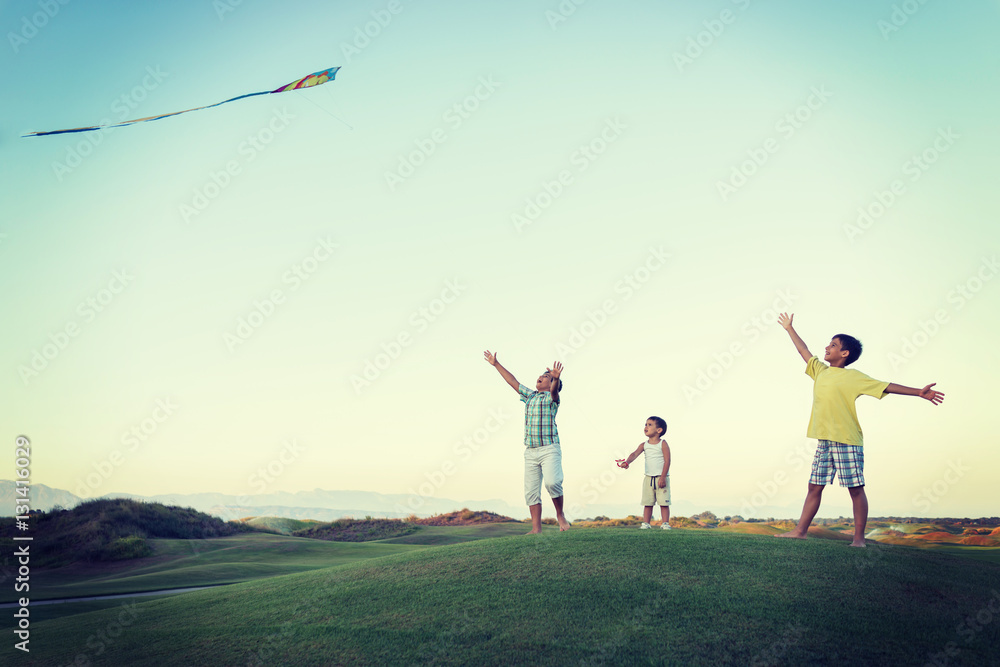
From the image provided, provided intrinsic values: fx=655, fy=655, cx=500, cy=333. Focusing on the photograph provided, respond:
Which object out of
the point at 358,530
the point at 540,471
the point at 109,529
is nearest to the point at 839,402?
the point at 540,471

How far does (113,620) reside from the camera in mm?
11367

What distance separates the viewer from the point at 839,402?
35.8 feet

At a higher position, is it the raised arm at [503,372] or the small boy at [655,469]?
the raised arm at [503,372]

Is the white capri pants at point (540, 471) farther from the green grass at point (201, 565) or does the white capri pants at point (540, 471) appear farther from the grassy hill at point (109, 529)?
the grassy hill at point (109, 529)

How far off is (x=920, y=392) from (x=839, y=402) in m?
1.24

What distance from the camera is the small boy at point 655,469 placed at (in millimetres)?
14055

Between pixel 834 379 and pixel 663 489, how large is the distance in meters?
4.56

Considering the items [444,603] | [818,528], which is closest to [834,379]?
[818,528]

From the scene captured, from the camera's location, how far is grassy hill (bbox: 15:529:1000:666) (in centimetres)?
707

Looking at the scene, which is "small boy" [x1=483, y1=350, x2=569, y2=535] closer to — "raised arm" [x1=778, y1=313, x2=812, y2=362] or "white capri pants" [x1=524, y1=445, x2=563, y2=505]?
"white capri pants" [x1=524, y1=445, x2=563, y2=505]

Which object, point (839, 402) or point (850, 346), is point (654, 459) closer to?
point (839, 402)

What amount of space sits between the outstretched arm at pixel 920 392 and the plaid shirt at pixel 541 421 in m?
5.58

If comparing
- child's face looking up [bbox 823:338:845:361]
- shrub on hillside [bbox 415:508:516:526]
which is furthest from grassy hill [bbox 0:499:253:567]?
child's face looking up [bbox 823:338:845:361]

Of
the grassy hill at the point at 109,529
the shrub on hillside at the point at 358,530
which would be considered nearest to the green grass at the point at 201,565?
the grassy hill at the point at 109,529
